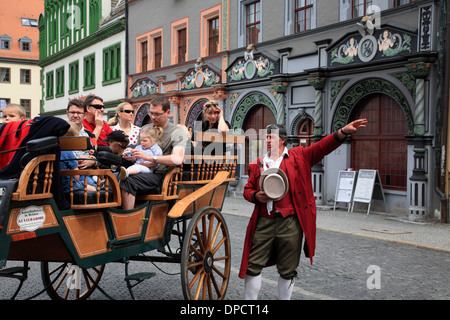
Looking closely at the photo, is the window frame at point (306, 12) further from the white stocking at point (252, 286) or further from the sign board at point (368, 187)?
the white stocking at point (252, 286)

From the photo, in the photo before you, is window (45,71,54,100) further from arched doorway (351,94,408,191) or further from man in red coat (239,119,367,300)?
man in red coat (239,119,367,300)

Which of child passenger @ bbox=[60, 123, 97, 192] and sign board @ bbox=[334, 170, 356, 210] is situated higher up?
child passenger @ bbox=[60, 123, 97, 192]

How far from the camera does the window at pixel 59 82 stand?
3528 cm

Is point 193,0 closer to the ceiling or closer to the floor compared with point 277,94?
closer to the ceiling

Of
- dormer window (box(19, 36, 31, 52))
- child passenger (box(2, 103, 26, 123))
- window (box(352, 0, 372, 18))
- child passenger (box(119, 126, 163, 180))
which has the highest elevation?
dormer window (box(19, 36, 31, 52))

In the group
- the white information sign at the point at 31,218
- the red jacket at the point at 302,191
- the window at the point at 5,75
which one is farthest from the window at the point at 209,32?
the window at the point at 5,75

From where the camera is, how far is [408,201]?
41.5 feet

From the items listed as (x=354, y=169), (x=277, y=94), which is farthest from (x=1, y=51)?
(x=354, y=169)

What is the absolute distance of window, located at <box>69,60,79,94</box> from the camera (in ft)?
107

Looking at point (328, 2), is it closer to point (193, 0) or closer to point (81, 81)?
point (193, 0)

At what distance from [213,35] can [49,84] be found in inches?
839

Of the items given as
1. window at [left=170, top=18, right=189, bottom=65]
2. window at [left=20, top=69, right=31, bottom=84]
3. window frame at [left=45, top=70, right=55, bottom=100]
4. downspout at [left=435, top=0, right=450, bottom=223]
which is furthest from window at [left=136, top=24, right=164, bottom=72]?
window at [left=20, top=69, right=31, bottom=84]

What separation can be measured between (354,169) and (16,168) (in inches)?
472

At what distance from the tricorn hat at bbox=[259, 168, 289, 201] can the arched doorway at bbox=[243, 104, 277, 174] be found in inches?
495
